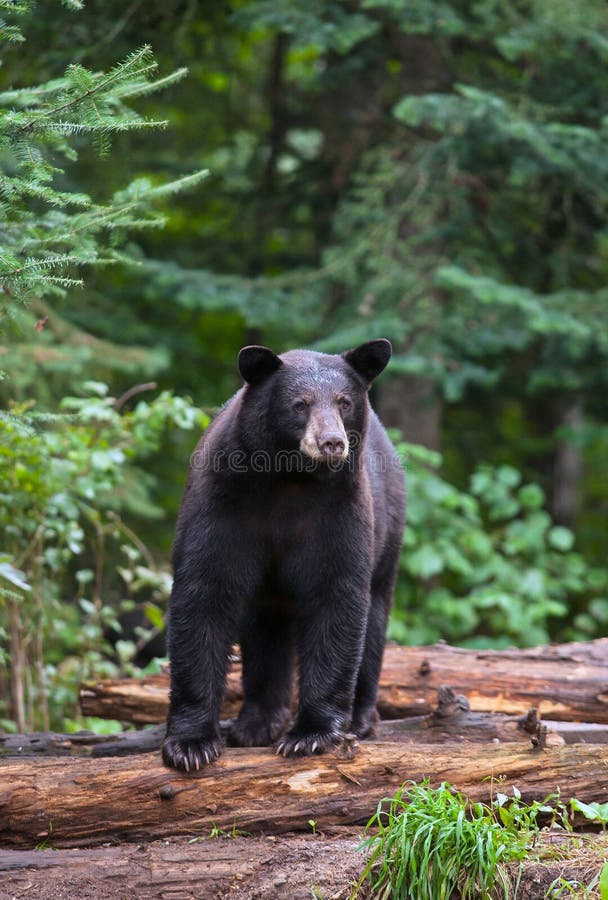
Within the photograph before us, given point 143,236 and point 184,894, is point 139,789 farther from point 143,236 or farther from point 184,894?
point 143,236

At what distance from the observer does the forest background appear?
22.7ft

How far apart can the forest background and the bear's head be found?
181 cm

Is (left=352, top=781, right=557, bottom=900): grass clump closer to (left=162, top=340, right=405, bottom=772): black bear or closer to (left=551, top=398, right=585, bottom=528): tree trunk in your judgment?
(left=162, top=340, right=405, bottom=772): black bear

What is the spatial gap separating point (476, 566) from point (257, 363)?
5454 millimetres

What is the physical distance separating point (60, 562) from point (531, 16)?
5820mm

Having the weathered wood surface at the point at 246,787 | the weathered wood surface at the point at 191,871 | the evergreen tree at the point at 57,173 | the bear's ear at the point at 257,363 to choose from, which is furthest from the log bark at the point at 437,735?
the evergreen tree at the point at 57,173

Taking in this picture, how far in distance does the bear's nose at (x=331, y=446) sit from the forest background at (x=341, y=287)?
7.25ft

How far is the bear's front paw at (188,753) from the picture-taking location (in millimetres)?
4223

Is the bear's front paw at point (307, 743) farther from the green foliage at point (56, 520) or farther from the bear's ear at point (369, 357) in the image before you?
A: the green foliage at point (56, 520)

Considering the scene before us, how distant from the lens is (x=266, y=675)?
4.98 metres

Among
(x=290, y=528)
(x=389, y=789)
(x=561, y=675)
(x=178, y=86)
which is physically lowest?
(x=561, y=675)

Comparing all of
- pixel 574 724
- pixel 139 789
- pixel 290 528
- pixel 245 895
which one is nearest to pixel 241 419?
pixel 290 528

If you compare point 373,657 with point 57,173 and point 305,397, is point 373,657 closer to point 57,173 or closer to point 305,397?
point 305,397

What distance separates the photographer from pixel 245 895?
3764mm
